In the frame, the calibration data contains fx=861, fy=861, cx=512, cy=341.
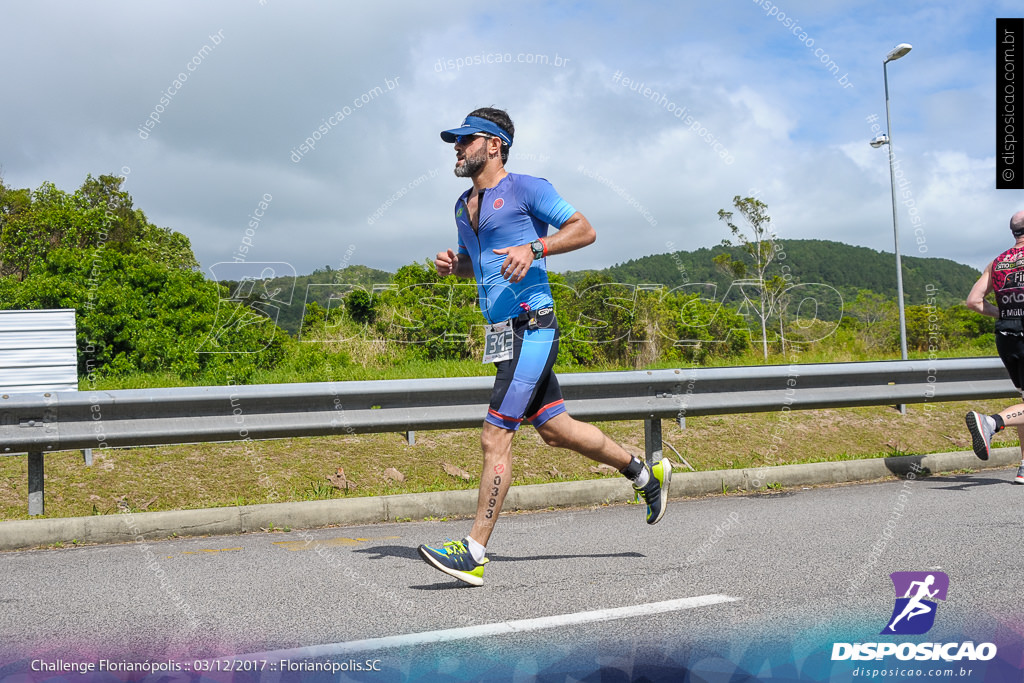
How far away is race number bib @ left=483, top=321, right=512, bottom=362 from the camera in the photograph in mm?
3898

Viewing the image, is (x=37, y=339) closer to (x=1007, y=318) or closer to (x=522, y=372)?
(x=522, y=372)

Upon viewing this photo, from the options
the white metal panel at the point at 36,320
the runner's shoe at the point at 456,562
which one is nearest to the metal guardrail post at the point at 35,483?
the white metal panel at the point at 36,320

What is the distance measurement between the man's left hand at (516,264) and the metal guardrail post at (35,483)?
330 centimetres

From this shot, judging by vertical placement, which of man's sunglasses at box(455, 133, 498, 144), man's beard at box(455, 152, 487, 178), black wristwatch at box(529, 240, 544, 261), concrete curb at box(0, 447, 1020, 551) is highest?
man's sunglasses at box(455, 133, 498, 144)

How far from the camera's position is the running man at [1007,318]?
6.08 metres

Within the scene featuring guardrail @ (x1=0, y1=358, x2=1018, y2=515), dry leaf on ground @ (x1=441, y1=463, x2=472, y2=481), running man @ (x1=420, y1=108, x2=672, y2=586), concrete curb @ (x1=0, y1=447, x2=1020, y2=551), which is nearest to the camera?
running man @ (x1=420, y1=108, x2=672, y2=586)

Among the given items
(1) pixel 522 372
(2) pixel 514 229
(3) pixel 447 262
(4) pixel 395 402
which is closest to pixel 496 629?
(1) pixel 522 372

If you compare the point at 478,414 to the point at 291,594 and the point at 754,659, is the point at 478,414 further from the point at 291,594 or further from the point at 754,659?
the point at 754,659

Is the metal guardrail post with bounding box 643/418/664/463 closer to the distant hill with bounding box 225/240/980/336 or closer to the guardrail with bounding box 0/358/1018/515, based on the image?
the guardrail with bounding box 0/358/1018/515

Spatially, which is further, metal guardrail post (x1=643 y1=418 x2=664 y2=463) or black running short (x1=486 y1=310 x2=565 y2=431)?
metal guardrail post (x1=643 y1=418 x2=664 y2=463)

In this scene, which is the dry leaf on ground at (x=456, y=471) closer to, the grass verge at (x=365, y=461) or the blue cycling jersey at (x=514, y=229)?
the grass verge at (x=365, y=461)

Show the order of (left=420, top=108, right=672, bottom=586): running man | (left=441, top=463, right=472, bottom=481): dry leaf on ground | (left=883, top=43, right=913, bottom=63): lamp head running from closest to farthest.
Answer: (left=420, top=108, right=672, bottom=586): running man, (left=441, top=463, right=472, bottom=481): dry leaf on ground, (left=883, top=43, right=913, bottom=63): lamp head

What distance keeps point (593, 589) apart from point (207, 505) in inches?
129

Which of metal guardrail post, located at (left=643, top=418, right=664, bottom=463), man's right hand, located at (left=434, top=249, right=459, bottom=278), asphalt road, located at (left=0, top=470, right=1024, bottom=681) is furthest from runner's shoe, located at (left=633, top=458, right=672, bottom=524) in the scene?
metal guardrail post, located at (left=643, top=418, right=664, bottom=463)
